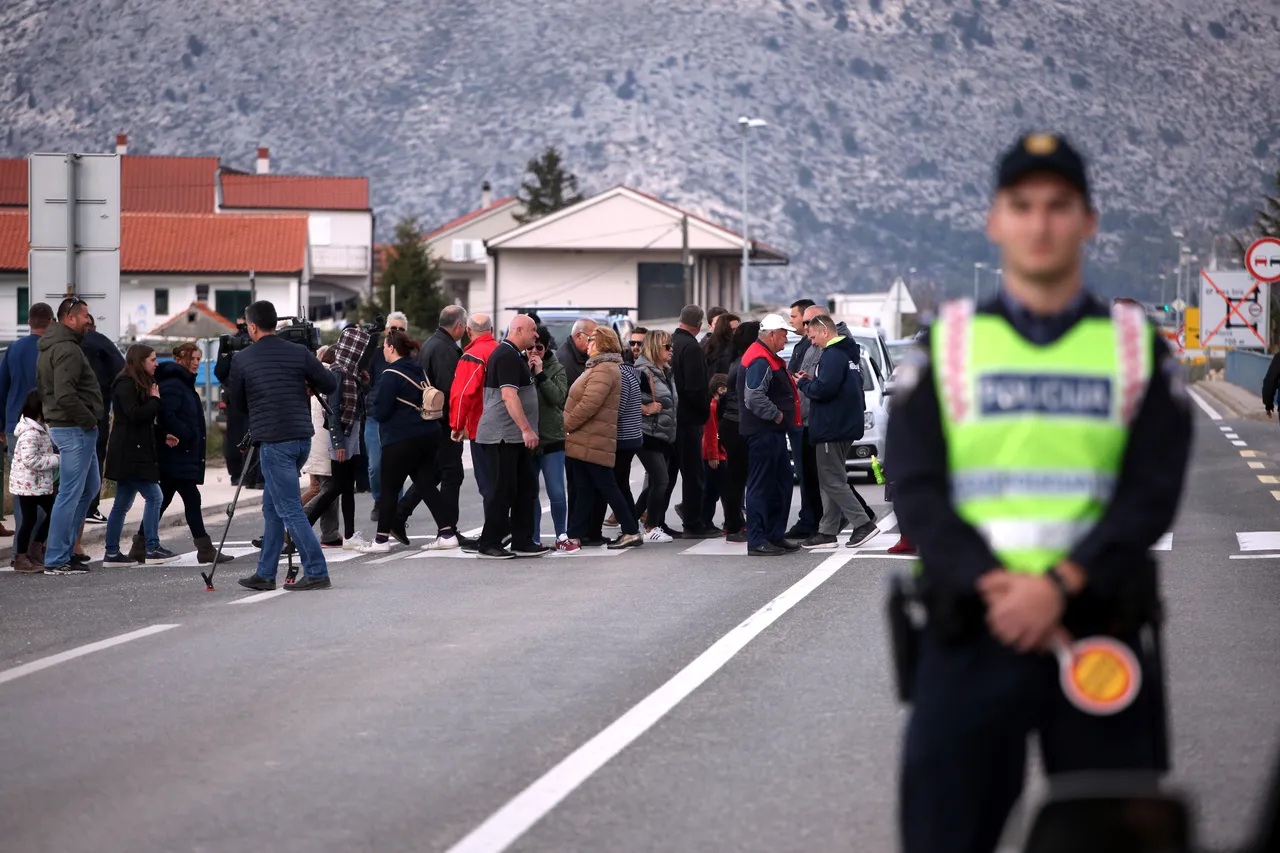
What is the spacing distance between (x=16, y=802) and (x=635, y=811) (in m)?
2.03

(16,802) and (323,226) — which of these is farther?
(323,226)

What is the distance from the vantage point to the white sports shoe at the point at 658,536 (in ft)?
52.2

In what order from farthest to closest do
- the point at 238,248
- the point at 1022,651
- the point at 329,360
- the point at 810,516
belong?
1. the point at 238,248
2. the point at 329,360
3. the point at 810,516
4. the point at 1022,651

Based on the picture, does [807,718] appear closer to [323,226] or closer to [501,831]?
[501,831]

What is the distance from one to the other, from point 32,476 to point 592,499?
4309mm

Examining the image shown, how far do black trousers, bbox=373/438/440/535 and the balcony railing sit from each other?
9470 cm

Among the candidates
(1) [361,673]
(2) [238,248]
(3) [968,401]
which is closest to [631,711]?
(1) [361,673]

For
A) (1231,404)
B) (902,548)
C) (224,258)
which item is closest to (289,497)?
(902,548)

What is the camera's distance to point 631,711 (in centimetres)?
774

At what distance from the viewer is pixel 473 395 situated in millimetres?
14562

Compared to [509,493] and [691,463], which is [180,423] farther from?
[691,463]

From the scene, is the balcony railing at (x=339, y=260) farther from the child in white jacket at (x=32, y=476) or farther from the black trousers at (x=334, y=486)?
the child in white jacket at (x=32, y=476)

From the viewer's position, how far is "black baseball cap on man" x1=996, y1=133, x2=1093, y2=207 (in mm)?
3570

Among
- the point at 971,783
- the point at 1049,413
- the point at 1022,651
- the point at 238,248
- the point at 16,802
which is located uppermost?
the point at 238,248
